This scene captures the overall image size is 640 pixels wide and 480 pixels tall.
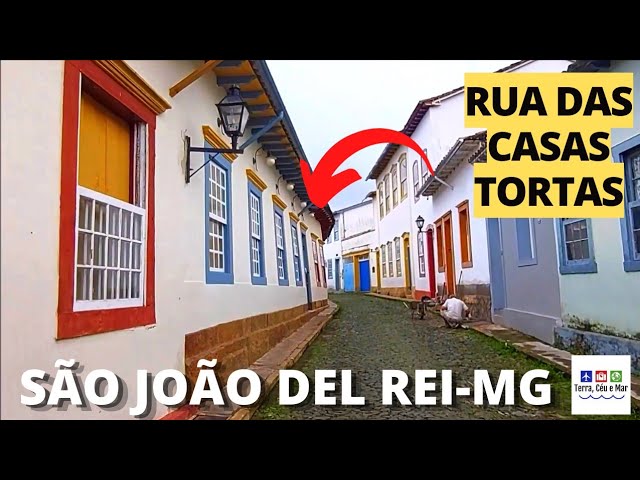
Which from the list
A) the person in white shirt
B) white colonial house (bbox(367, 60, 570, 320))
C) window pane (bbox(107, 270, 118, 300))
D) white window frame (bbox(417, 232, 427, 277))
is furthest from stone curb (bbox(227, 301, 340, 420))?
white window frame (bbox(417, 232, 427, 277))

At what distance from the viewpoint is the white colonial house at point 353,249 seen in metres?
13.1

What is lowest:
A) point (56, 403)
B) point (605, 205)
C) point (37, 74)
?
point (56, 403)

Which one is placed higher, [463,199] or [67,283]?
[463,199]

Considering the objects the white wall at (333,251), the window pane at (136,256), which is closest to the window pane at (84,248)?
the window pane at (136,256)

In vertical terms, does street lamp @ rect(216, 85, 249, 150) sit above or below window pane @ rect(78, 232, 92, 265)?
above

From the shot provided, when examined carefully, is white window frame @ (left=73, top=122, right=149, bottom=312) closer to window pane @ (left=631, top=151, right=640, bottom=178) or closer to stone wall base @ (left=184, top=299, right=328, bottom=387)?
stone wall base @ (left=184, top=299, right=328, bottom=387)

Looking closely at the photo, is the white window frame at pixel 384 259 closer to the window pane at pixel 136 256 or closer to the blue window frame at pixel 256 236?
the blue window frame at pixel 256 236

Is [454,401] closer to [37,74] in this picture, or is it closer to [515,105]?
[515,105]

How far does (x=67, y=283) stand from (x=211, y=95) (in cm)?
245

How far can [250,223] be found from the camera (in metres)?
5.60

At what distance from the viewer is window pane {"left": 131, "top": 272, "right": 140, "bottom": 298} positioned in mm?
3021

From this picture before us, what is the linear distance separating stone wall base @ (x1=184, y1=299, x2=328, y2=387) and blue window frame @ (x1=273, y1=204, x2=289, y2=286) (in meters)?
0.54

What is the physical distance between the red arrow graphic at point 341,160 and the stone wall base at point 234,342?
1.33 metres
